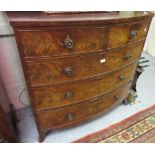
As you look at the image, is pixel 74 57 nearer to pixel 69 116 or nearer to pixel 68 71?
pixel 68 71

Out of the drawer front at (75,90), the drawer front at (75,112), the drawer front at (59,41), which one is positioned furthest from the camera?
the drawer front at (75,112)

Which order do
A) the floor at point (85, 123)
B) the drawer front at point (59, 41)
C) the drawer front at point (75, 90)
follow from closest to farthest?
1. the drawer front at point (59, 41)
2. the drawer front at point (75, 90)
3. the floor at point (85, 123)

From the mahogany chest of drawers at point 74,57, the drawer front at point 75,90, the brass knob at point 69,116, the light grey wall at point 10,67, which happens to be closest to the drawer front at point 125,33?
the mahogany chest of drawers at point 74,57

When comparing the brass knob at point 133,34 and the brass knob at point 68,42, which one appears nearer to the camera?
the brass knob at point 68,42

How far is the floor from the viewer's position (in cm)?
138

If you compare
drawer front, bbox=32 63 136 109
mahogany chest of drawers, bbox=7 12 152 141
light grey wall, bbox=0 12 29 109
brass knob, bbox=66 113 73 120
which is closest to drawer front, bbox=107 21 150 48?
mahogany chest of drawers, bbox=7 12 152 141

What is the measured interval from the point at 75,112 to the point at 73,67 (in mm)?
433

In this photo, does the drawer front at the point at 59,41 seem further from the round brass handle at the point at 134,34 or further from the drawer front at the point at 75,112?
the drawer front at the point at 75,112

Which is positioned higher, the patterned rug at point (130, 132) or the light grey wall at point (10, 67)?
the light grey wall at point (10, 67)

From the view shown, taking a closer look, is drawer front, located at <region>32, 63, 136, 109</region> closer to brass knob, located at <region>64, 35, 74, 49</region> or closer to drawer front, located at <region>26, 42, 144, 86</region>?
drawer front, located at <region>26, 42, 144, 86</region>

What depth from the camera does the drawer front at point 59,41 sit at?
0.78 metres

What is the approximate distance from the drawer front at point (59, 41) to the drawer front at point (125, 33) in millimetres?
76

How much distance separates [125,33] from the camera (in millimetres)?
1004
